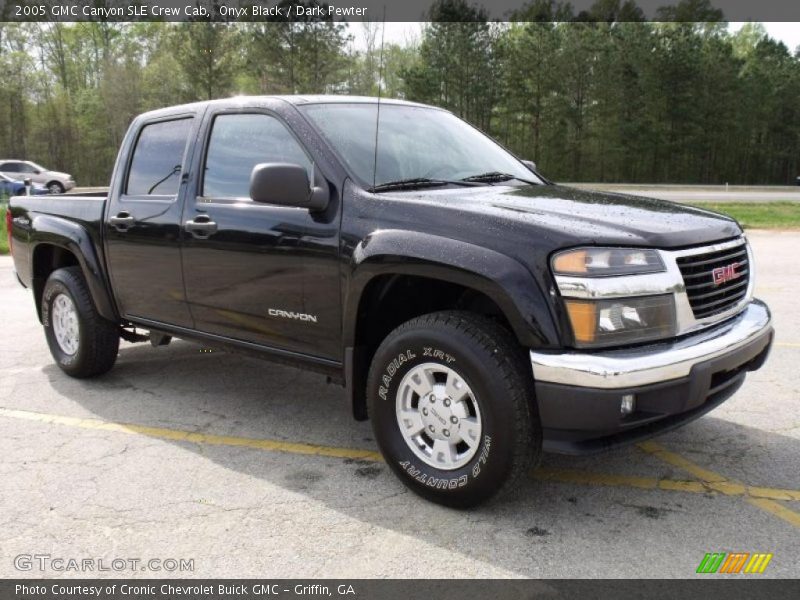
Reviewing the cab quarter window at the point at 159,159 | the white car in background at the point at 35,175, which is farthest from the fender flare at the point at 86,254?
the white car in background at the point at 35,175

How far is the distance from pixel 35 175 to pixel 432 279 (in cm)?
3284

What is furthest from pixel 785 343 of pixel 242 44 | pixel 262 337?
pixel 242 44

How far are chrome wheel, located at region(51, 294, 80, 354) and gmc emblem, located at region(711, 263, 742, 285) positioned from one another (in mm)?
4225

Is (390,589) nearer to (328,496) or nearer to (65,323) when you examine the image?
(328,496)

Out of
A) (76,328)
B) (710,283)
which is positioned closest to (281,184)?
(710,283)

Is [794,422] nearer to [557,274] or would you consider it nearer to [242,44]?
[557,274]

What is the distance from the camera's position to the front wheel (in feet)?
9.57

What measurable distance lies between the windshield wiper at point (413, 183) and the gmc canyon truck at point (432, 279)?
11 mm

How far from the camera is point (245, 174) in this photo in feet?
13.1

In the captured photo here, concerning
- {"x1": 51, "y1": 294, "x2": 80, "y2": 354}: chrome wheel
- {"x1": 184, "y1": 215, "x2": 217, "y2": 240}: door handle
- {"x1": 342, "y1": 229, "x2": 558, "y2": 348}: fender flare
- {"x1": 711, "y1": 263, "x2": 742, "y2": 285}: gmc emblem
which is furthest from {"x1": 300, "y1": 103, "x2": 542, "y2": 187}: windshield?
{"x1": 51, "y1": 294, "x2": 80, "y2": 354}: chrome wheel

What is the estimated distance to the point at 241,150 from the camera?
4.08 m

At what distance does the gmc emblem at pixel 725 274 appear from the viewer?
318 centimetres

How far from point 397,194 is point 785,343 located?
13.5 ft

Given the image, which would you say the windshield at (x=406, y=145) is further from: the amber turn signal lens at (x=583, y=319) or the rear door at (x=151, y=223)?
the amber turn signal lens at (x=583, y=319)
